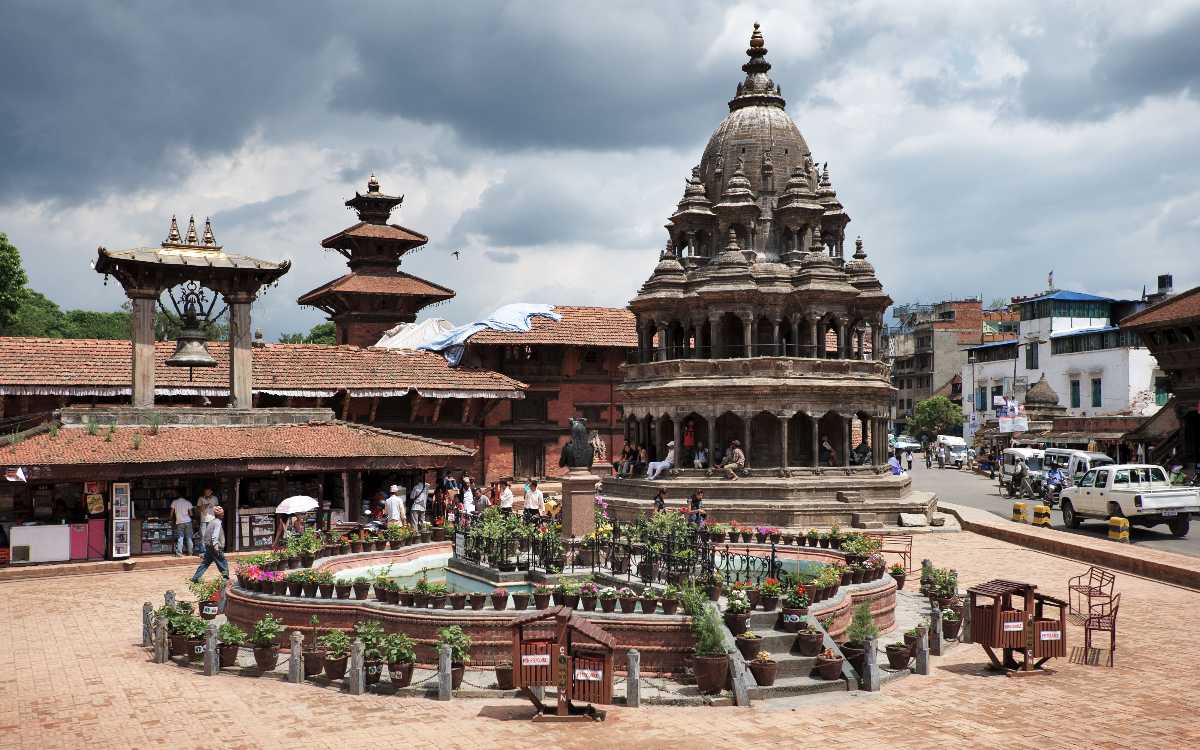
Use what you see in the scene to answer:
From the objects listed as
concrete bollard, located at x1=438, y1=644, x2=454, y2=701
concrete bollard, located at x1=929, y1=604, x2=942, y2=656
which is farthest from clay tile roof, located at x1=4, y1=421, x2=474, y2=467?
concrete bollard, located at x1=929, y1=604, x2=942, y2=656

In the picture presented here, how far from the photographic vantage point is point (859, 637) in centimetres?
1522

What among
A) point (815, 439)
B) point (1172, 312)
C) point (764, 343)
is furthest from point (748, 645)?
point (1172, 312)

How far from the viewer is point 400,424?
40531mm

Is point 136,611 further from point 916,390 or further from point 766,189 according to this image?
point 916,390

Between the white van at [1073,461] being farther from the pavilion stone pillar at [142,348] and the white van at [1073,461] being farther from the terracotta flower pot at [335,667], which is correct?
the pavilion stone pillar at [142,348]

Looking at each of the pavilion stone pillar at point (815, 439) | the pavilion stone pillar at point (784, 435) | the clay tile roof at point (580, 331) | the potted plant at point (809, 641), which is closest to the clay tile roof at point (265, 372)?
the clay tile roof at point (580, 331)

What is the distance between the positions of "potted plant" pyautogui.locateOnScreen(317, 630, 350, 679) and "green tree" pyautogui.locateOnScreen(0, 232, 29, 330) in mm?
50754

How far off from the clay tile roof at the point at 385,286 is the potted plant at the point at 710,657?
3833 centimetres

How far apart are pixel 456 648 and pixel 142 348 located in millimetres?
18858

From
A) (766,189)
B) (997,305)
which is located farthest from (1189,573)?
(997,305)

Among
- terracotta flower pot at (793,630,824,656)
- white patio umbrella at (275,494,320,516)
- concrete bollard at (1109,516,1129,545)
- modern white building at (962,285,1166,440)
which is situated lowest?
terracotta flower pot at (793,630,824,656)

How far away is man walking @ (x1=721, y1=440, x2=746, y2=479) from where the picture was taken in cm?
3578

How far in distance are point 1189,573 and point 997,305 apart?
314 feet

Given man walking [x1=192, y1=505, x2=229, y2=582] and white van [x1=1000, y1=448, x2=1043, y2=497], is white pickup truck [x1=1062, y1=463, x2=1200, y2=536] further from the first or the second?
man walking [x1=192, y1=505, x2=229, y2=582]
